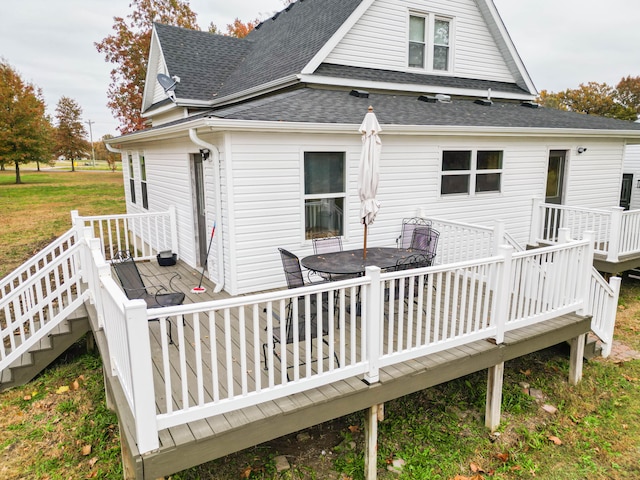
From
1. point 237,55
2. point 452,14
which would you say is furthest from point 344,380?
point 237,55

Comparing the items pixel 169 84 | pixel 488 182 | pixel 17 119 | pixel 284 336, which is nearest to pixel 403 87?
pixel 488 182

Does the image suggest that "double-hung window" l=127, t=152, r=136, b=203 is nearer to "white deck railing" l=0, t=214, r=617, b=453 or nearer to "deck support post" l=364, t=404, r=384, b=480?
"white deck railing" l=0, t=214, r=617, b=453

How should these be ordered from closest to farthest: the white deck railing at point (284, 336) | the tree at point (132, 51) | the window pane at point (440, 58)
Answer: the white deck railing at point (284, 336)
the window pane at point (440, 58)
the tree at point (132, 51)

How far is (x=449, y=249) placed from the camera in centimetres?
739

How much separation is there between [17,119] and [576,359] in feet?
138

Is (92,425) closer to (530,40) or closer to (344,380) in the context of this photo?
(344,380)

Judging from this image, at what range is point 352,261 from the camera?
5.81 meters

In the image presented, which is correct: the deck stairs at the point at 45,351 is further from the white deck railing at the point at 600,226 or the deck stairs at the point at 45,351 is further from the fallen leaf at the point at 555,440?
the white deck railing at the point at 600,226

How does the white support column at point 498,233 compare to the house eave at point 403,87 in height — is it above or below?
below

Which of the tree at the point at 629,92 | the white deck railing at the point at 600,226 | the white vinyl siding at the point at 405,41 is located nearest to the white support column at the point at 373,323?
the white deck railing at the point at 600,226

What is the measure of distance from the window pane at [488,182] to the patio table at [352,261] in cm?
356

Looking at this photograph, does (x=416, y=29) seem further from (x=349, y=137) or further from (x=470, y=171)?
(x=349, y=137)

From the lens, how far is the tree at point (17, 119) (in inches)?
1331

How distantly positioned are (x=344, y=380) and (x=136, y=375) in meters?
1.92
